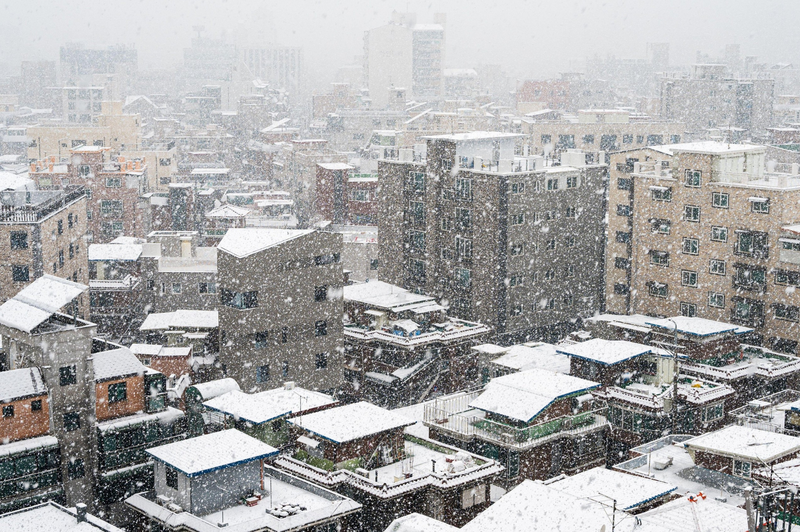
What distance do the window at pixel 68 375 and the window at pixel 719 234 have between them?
29372 mm

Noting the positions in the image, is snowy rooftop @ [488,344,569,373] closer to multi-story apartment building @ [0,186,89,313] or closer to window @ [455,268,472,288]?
window @ [455,268,472,288]

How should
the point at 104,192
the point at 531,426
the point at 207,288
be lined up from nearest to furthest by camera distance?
the point at 531,426
the point at 207,288
the point at 104,192

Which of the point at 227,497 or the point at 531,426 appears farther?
the point at 531,426

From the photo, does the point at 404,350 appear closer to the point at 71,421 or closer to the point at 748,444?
the point at 71,421

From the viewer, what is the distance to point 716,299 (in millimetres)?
45656

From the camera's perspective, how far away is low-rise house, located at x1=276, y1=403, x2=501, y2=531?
2784 centimetres

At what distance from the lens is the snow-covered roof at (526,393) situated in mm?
32125

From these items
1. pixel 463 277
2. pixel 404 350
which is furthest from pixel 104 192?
pixel 404 350

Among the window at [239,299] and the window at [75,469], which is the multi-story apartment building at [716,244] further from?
the window at [75,469]

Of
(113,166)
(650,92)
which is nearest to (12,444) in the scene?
(113,166)

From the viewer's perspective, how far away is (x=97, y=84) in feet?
513

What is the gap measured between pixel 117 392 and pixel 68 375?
74.7 inches

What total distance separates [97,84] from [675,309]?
128905 millimetres

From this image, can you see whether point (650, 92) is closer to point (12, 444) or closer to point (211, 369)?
point (211, 369)
